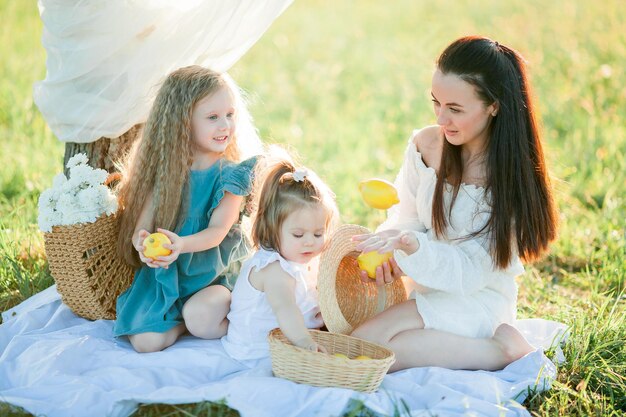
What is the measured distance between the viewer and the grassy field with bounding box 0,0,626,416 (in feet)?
13.2

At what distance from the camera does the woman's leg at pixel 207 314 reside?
3.59 meters

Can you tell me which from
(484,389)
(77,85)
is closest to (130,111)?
(77,85)

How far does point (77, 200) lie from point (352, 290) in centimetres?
124

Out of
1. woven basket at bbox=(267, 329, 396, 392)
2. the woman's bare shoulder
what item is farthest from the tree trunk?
woven basket at bbox=(267, 329, 396, 392)

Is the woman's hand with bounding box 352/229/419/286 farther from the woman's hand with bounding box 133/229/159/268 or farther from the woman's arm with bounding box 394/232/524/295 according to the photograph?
the woman's hand with bounding box 133/229/159/268

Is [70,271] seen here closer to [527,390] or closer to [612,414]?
[527,390]

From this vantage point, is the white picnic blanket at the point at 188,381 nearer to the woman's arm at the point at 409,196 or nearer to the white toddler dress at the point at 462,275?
the white toddler dress at the point at 462,275

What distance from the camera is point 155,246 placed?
133 inches

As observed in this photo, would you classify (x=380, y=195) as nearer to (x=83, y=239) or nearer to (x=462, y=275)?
(x=462, y=275)

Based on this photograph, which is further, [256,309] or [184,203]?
[184,203]

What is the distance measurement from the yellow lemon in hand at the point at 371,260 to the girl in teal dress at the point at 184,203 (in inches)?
22.3

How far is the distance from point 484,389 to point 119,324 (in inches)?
59.5

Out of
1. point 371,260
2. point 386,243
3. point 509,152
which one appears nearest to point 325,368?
point 386,243

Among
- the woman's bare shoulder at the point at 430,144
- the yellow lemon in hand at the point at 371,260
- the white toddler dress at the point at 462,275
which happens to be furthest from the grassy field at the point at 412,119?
the yellow lemon in hand at the point at 371,260
